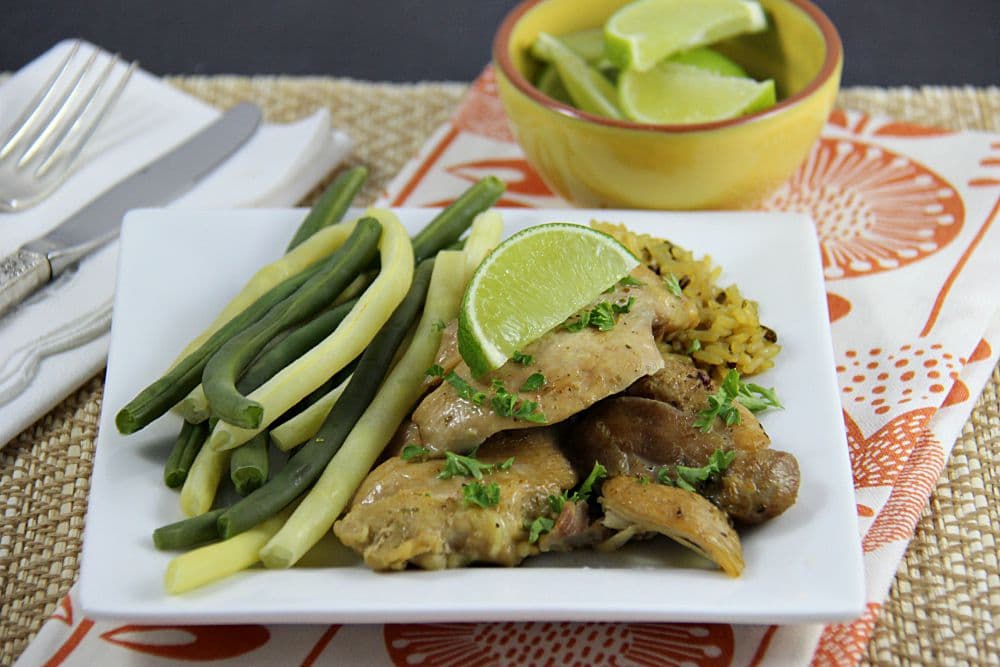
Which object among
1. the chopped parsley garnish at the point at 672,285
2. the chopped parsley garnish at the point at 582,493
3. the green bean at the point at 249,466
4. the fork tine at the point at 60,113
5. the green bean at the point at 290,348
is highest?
the fork tine at the point at 60,113

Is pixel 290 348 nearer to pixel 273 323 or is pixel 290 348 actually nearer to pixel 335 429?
pixel 273 323

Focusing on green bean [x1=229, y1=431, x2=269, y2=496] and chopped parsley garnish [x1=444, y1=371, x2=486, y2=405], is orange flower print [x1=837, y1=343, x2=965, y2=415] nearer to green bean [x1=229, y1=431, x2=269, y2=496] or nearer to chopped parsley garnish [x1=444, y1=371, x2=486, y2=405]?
chopped parsley garnish [x1=444, y1=371, x2=486, y2=405]

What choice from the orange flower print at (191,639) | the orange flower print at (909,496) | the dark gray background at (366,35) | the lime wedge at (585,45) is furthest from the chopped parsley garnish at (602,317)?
the dark gray background at (366,35)

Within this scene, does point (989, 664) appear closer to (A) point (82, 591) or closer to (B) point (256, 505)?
(B) point (256, 505)

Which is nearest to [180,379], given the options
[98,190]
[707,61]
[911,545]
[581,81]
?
[98,190]

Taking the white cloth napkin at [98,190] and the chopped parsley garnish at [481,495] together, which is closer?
the chopped parsley garnish at [481,495]

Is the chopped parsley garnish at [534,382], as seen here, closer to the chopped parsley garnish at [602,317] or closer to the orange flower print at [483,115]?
the chopped parsley garnish at [602,317]

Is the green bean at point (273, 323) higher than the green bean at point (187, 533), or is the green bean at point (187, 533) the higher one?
the green bean at point (273, 323)

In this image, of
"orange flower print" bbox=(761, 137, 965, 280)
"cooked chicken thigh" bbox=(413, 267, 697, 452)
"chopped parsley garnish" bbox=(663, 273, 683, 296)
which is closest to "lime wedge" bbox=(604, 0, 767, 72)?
"orange flower print" bbox=(761, 137, 965, 280)
